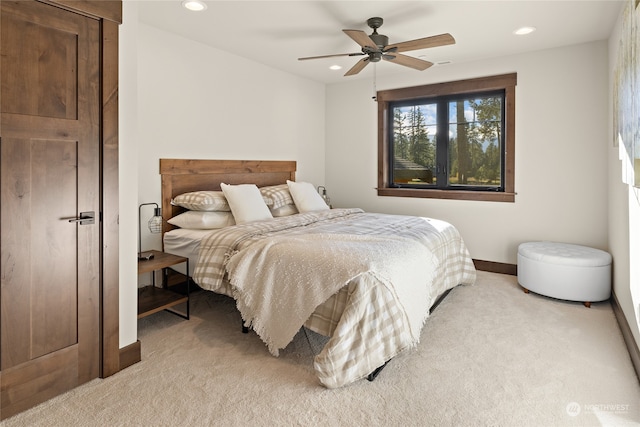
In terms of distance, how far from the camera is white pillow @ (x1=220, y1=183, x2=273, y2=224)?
3.55 meters

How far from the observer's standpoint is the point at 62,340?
2.05m

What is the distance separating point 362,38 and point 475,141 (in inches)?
91.9

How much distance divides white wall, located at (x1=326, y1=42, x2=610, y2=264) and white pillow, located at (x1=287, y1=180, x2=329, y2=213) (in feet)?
4.62

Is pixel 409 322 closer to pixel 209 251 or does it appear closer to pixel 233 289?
pixel 233 289

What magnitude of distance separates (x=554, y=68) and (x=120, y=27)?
4.09m

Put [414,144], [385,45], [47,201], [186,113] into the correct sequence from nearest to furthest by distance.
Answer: [47,201], [385,45], [186,113], [414,144]

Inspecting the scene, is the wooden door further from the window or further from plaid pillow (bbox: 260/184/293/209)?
the window

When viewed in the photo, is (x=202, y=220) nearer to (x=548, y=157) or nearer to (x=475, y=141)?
(x=475, y=141)

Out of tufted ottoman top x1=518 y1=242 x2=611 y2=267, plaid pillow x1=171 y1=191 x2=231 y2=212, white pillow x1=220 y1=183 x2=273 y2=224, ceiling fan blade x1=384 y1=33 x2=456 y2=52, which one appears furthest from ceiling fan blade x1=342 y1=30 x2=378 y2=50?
tufted ottoman top x1=518 y1=242 x2=611 y2=267

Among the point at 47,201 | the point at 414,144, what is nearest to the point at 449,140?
the point at 414,144

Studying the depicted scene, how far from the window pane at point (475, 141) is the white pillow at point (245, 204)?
2.55 m

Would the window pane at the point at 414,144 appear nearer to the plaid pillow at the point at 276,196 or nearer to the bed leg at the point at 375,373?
the plaid pillow at the point at 276,196

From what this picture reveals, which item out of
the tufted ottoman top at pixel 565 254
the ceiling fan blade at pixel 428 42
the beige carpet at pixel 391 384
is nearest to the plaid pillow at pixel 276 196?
the beige carpet at pixel 391 384

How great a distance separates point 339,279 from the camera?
2244mm
